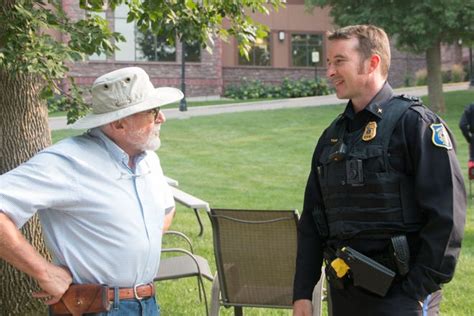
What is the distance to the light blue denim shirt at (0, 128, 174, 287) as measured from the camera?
3002 mm

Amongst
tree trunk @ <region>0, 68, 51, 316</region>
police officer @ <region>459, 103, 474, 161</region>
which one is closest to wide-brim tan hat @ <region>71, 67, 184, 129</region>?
tree trunk @ <region>0, 68, 51, 316</region>

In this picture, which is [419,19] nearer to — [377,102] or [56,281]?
[377,102]

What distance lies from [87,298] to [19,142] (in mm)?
2777

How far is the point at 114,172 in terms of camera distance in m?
3.22

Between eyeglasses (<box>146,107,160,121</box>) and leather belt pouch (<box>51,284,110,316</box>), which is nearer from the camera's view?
leather belt pouch (<box>51,284,110,316</box>)

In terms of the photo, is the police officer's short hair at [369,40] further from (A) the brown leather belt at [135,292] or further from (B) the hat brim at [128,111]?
(A) the brown leather belt at [135,292]

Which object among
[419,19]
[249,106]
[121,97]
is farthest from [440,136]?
[249,106]

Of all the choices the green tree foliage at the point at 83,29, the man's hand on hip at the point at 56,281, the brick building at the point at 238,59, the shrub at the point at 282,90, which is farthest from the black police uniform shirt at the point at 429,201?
the shrub at the point at 282,90

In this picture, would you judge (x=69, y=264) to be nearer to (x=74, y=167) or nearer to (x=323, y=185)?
(x=74, y=167)

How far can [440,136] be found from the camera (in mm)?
3092

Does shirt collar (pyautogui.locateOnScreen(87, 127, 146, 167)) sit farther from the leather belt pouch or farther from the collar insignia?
the collar insignia

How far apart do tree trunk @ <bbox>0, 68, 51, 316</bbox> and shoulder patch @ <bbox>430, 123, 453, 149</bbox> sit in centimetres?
333

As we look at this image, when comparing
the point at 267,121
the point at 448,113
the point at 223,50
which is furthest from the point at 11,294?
the point at 223,50

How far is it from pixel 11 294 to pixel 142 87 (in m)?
2.80
